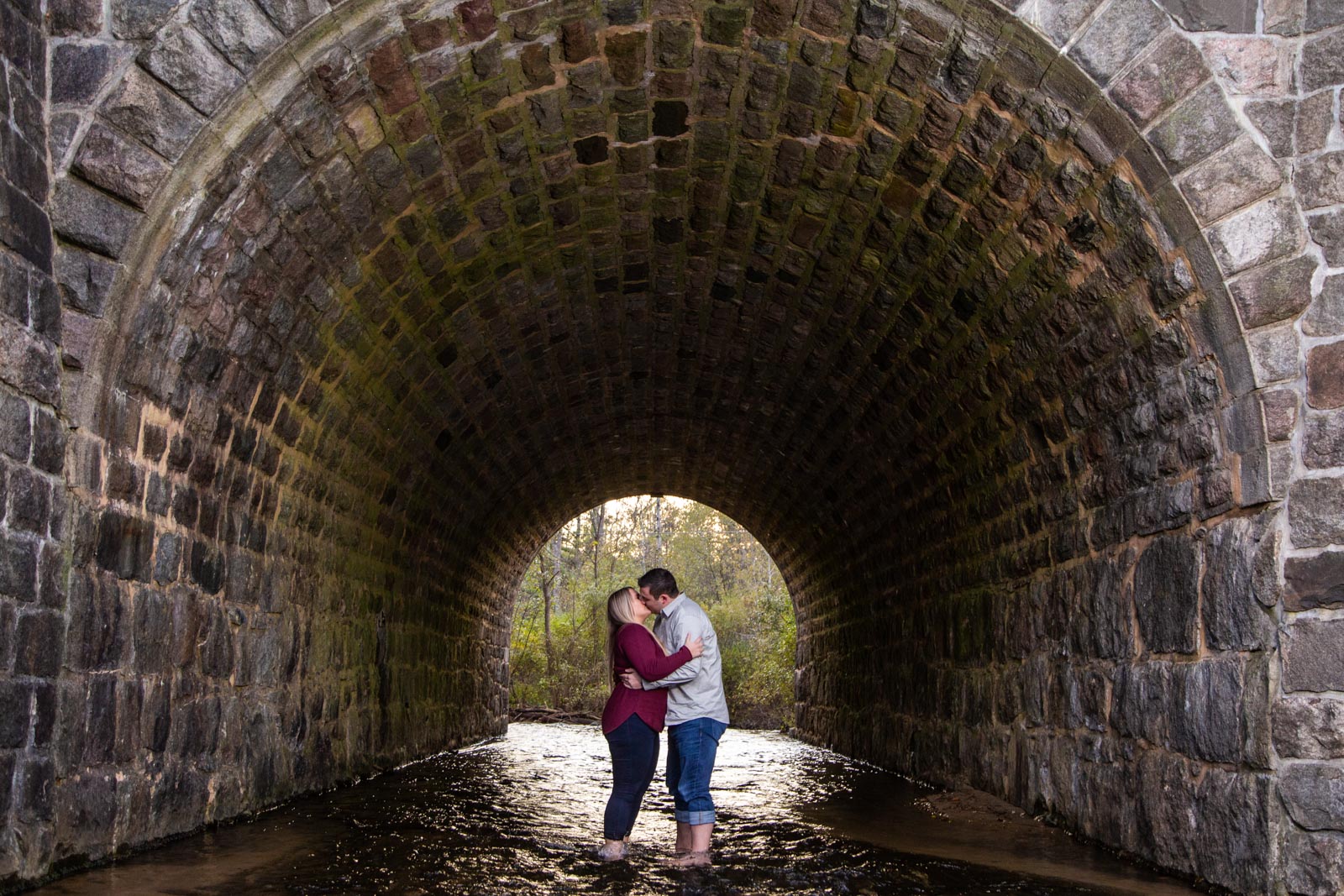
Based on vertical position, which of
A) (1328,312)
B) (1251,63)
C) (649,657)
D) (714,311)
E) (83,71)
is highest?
(714,311)

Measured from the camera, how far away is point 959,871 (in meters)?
5.70

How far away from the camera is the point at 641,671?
213 inches

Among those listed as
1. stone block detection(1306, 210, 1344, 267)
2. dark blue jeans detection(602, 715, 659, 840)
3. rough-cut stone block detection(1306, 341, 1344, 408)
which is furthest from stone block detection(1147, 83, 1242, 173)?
dark blue jeans detection(602, 715, 659, 840)

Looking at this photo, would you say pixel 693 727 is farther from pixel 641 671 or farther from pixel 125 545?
pixel 125 545

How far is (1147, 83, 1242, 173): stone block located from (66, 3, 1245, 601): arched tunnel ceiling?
0.10 ft

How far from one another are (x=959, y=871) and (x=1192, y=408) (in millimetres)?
2414

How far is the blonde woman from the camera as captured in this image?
5.43 m

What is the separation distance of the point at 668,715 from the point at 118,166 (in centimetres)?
329

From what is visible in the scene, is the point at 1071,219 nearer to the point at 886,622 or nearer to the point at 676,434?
the point at 886,622

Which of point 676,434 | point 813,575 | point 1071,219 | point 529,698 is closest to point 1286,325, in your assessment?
point 1071,219

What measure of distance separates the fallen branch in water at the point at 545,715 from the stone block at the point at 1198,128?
60.5 feet

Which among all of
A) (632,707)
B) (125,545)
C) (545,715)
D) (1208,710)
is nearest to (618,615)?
(632,707)

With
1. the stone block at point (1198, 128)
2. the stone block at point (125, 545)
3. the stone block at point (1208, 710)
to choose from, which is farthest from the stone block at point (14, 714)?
the stone block at point (1198, 128)

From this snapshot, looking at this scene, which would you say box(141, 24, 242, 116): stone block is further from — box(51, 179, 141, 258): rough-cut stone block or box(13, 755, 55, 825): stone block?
box(13, 755, 55, 825): stone block
